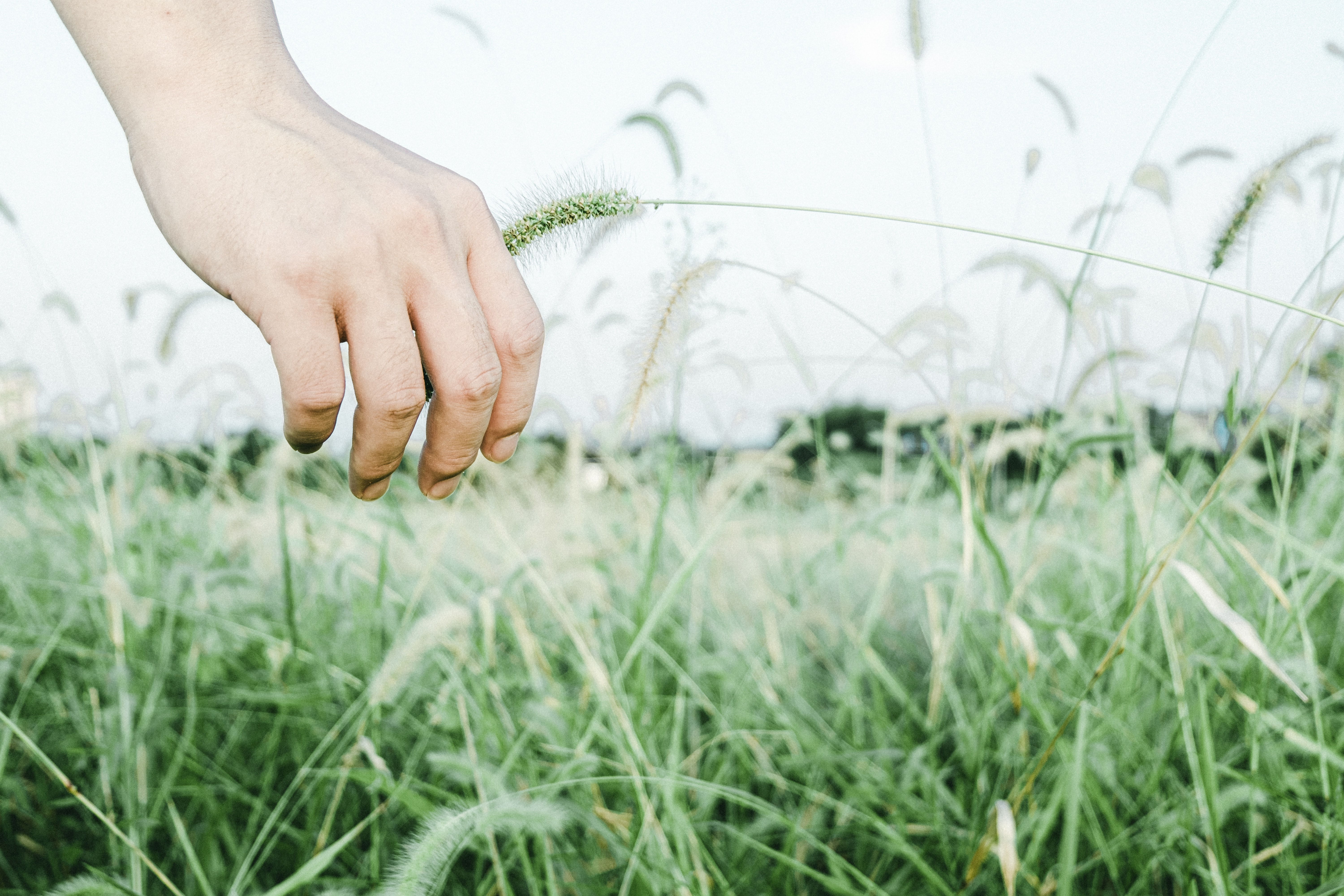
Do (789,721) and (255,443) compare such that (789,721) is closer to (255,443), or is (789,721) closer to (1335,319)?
(1335,319)

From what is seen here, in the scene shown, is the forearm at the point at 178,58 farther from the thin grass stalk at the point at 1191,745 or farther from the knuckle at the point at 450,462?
the thin grass stalk at the point at 1191,745

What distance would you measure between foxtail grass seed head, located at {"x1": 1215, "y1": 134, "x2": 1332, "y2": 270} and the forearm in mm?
1348

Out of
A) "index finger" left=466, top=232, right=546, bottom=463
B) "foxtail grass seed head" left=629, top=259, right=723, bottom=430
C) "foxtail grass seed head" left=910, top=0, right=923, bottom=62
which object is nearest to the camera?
"index finger" left=466, top=232, right=546, bottom=463

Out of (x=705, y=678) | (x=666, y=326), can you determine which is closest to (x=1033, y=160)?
(x=666, y=326)

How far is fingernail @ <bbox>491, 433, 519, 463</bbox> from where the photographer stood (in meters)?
0.97

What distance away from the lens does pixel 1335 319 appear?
2.53 feet

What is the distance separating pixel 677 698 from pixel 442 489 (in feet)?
2.58

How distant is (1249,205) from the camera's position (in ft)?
4.44

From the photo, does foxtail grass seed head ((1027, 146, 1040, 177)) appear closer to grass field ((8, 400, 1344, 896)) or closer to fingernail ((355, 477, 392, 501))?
grass field ((8, 400, 1344, 896))

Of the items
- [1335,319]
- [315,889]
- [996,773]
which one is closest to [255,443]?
[315,889]

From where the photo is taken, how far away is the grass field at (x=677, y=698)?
1268 mm

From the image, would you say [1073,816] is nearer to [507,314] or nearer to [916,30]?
[507,314]

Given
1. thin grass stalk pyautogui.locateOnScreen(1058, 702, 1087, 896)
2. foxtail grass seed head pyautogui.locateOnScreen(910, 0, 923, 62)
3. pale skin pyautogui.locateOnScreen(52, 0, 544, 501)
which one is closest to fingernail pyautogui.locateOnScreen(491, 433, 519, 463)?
pale skin pyautogui.locateOnScreen(52, 0, 544, 501)

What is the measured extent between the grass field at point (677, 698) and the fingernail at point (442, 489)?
0.98 ft
